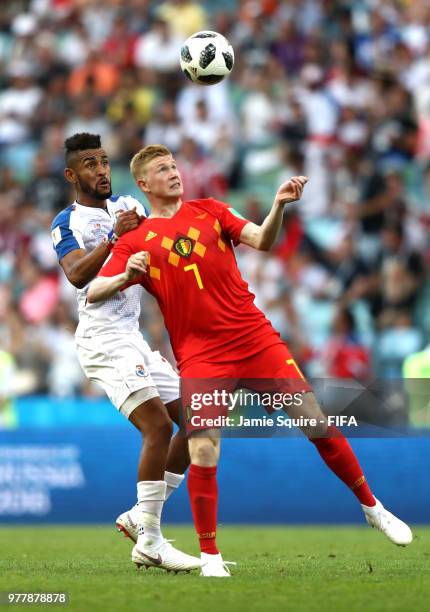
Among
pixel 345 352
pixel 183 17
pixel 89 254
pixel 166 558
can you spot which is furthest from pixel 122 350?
pixel 183 17

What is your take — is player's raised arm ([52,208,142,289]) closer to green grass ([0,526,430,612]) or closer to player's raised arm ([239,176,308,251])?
player's raised arm ([239,176,308,251])

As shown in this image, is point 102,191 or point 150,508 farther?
point 102,191

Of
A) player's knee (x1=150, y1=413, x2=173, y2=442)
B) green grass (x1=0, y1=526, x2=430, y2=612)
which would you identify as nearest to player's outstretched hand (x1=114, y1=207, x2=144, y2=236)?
player's knee (x1=150, y1=413, x2=173, y2=442)

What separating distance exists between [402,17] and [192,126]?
Answer: 129 inches

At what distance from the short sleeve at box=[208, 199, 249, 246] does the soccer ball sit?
1540mm

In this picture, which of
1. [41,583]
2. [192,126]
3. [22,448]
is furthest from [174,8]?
[41,583]

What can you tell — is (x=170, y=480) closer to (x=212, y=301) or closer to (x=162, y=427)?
(x=162, y=427)

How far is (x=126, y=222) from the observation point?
787cm

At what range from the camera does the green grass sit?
20.6 ft

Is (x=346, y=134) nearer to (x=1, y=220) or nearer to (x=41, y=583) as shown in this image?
(x=1, y=220)

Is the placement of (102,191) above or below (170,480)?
above

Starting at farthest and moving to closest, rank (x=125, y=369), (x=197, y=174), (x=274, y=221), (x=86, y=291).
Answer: (x=197, y=174)
(x=86, y=291)
(x=125, y=369)
(x=274, y=221)

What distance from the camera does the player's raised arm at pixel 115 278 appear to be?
24.5 ft

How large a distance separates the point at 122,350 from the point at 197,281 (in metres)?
0.88
